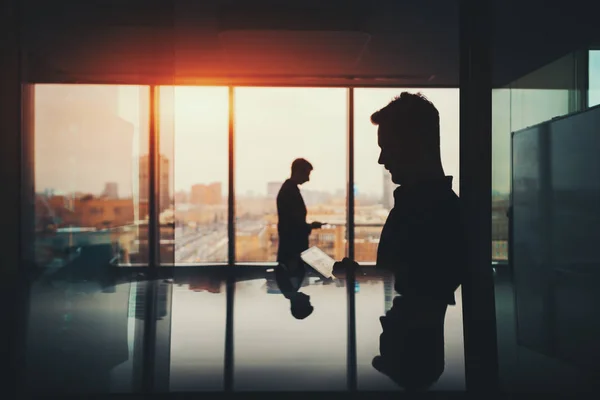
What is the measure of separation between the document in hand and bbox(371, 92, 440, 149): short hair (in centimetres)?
117

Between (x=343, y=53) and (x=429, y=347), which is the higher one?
(x=343, y=53)

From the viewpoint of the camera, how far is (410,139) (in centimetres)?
138

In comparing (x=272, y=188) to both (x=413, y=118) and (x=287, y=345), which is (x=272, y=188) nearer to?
(x=287, y=345)

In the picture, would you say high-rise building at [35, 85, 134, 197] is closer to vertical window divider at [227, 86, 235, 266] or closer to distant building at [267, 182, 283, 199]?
vertical window divider at [227, 86, 235, 266]

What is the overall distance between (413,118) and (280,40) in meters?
4.57

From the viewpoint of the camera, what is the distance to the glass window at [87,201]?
5.11 m

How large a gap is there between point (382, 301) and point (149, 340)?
243 cm

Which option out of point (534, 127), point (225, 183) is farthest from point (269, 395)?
point (225, 183)

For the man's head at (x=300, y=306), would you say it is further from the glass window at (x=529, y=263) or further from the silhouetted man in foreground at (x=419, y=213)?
the silhouetted man in foreground at (x=419, y=213)

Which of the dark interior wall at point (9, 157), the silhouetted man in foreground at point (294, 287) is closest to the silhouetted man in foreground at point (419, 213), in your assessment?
the silhouetted man in foreground at point (294, 287)

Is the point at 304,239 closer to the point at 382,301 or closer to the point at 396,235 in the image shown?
the point at 382,301

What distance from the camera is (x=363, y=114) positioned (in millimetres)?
7875

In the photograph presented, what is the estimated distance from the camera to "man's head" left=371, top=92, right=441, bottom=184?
137 centimetres

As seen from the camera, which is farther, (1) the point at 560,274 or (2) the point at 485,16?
(1) the point at 560,274
